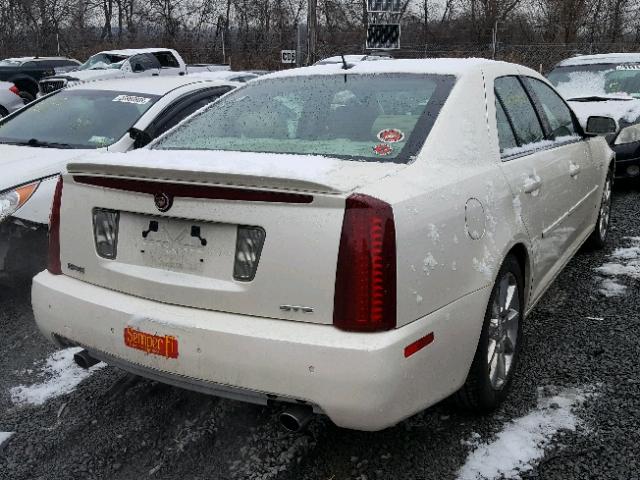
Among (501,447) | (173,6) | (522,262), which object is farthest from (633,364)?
(173,6)

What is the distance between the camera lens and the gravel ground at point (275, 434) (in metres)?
2.63

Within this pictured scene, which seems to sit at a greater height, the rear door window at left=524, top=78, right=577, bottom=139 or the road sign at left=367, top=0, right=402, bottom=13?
the road sign at left=367, top=0, right=402, bottom=13

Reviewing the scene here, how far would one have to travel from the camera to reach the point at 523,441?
9.12 feet

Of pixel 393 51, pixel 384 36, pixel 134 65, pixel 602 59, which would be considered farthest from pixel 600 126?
pixel 393 51

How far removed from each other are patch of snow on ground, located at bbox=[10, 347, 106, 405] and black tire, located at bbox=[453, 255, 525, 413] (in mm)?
1916

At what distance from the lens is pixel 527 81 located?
12.6 feet

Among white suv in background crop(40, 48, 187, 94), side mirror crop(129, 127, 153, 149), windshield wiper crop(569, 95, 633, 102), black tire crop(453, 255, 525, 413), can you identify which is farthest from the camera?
white suv in background crop(40, 48, 187, 94)

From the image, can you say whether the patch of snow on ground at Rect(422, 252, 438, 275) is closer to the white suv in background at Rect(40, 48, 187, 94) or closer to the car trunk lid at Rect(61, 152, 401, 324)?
the car trunk lid at Rect(61, 152, 401, 324)

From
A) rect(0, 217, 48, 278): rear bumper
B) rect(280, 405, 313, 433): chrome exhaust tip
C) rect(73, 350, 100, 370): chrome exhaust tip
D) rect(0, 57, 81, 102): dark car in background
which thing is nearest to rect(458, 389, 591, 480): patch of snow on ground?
rect(280, 405, 313, 433): chrome exhaust tip

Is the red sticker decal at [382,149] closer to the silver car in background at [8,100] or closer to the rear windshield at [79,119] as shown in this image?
the rear windshield at [79,119]

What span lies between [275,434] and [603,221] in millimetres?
3849

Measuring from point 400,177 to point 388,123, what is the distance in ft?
1.76

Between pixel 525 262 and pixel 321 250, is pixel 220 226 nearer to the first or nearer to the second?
pixel 321 250

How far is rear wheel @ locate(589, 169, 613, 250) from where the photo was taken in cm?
540
